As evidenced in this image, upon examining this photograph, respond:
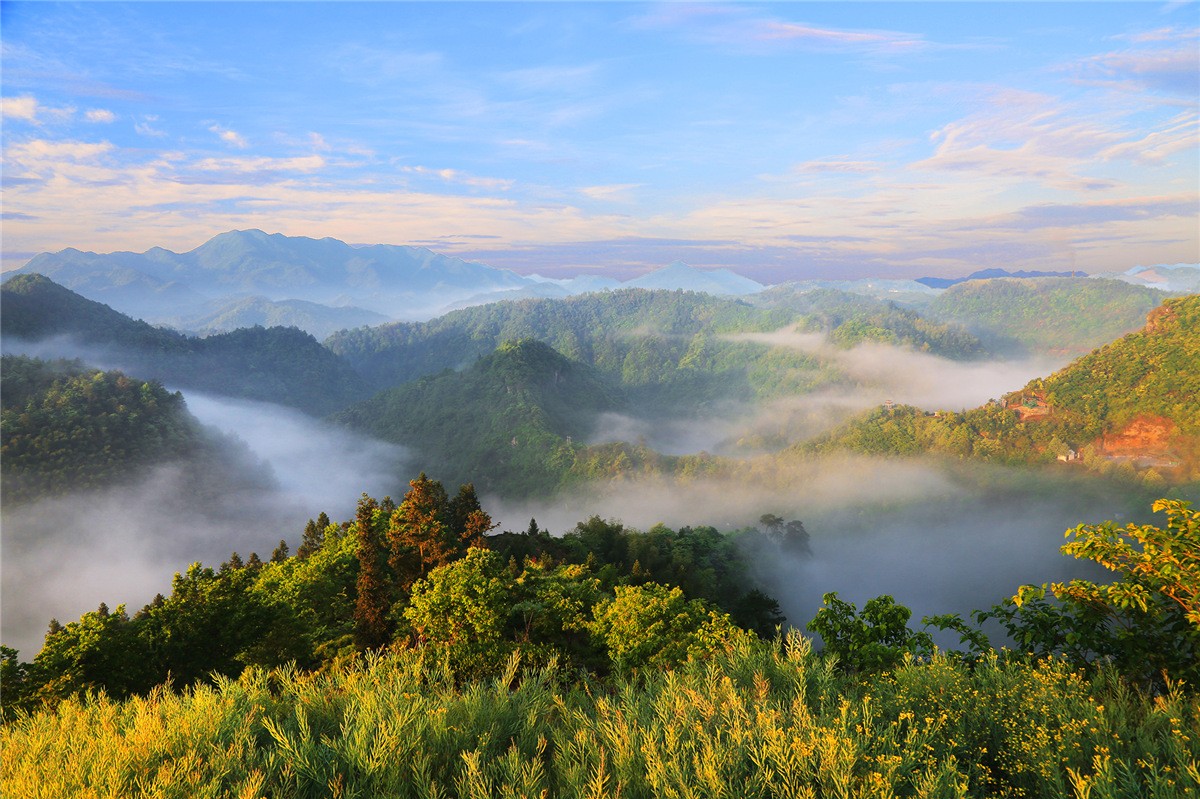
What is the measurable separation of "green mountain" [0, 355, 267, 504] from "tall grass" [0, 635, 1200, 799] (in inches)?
5669

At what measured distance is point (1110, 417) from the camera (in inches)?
4862

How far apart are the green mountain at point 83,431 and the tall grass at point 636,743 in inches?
5669

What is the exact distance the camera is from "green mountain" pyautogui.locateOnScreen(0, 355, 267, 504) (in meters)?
112

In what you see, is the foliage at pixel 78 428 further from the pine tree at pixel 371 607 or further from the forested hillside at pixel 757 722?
the forested hillside at pixel 757 722

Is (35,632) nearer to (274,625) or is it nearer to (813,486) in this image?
(274,625)

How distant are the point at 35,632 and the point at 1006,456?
18811cm

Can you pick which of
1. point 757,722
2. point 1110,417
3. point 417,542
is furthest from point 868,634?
point 1110,417

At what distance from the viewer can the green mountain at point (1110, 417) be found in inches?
4456

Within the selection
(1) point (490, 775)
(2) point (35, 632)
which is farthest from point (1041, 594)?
(2) point (35, 632)

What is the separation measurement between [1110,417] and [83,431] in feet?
706

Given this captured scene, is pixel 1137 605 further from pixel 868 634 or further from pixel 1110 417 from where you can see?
pixel 1110 417

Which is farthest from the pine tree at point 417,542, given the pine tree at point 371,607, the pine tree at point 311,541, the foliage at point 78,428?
the foliage at point 78,428

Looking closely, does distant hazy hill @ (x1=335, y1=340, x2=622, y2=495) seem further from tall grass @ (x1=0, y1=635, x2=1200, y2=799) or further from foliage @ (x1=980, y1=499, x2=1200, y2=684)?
tall grass @ (x1=0, y1=635, x2=1200, y2=799)

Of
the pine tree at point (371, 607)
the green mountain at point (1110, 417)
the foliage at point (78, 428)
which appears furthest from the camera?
the green mountain at point (1110, 417)
